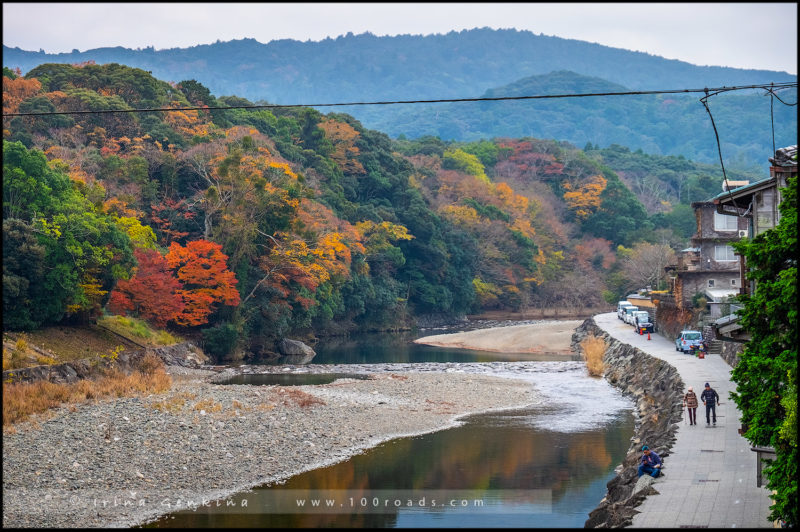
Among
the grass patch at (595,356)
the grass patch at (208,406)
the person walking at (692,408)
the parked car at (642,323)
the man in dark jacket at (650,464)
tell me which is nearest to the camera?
the man in dark jacket at (650,464)

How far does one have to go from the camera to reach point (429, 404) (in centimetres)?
3712

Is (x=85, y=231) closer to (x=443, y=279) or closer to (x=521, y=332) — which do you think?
(x=521, y=332)

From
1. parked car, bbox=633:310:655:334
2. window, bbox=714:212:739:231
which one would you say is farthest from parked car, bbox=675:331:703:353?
parked car, bbox=633:310:655:334

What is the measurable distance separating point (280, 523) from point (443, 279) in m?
69.6

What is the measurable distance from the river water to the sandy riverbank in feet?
85.6

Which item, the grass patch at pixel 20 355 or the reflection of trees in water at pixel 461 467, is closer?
the reflection of trees in water at pixel 461 467

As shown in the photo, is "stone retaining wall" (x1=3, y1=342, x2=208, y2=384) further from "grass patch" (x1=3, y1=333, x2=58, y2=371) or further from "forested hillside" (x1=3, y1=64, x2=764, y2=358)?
"forested hillside" (x1=3, y1=64, x2=764, y2=358)

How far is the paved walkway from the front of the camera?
15.9 m

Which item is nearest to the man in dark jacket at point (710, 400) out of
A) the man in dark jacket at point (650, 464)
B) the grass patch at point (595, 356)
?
the man in dark jacket at point (650, 464)

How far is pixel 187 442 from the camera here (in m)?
25.8

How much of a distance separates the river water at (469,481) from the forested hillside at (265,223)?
21.7 meters

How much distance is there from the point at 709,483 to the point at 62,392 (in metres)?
22.3

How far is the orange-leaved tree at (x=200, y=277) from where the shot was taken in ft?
175

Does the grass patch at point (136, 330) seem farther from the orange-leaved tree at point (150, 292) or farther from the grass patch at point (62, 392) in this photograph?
the grass patch at point (62, 392)
